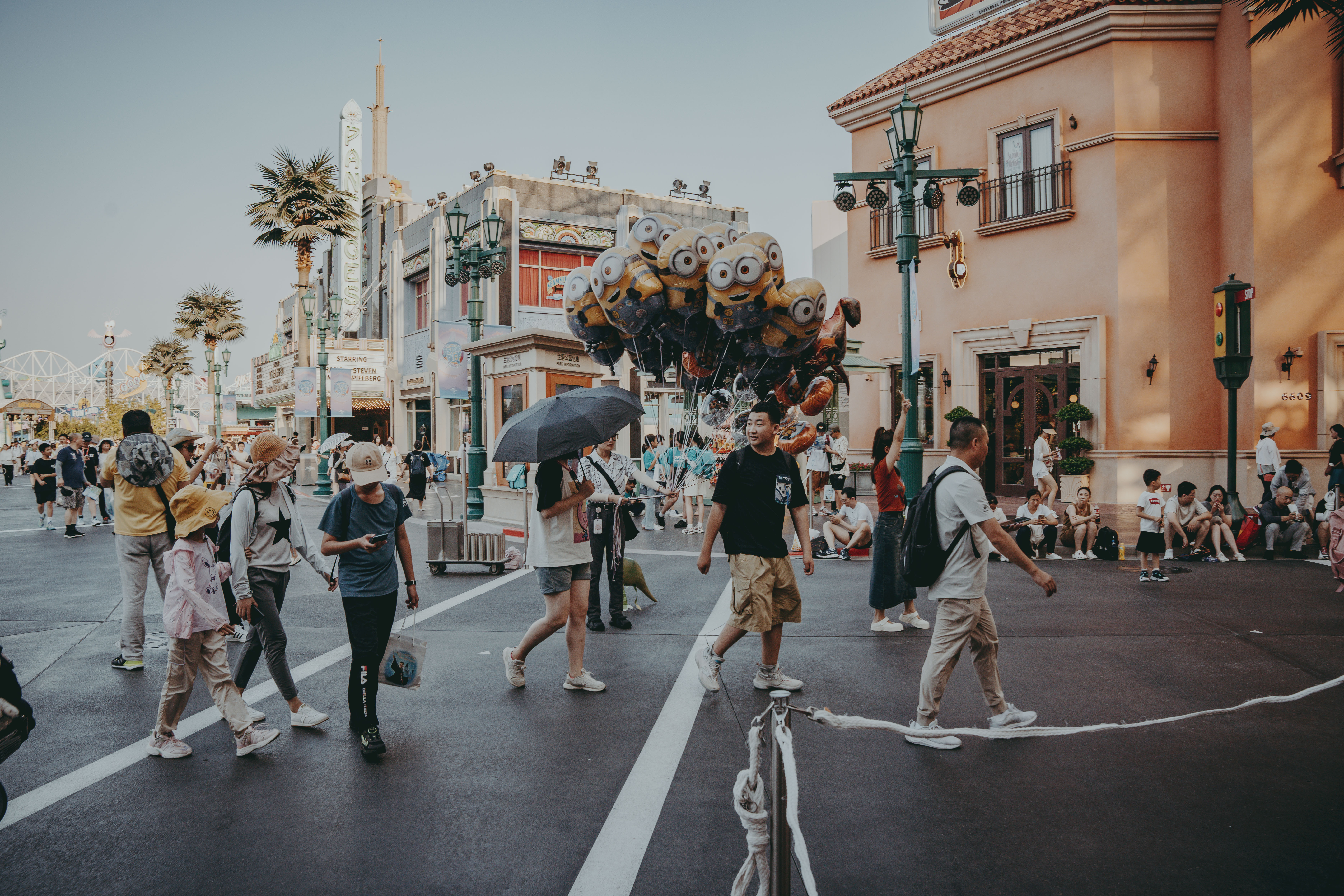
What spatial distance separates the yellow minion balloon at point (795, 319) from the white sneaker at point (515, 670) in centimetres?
355

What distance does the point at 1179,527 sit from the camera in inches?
447

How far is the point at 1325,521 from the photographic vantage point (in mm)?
11484

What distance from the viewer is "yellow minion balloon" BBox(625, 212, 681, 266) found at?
24.2 ft

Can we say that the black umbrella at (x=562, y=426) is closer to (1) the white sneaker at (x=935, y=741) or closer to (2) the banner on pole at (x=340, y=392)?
(1) the white sneaker at (x=935, y=741)

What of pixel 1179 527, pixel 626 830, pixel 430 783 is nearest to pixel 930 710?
pixel 626 830

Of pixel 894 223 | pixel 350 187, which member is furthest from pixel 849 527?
pixel 350 187

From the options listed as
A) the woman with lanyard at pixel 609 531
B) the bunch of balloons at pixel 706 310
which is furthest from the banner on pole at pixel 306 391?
the woman with lanyard at pixel 609 531

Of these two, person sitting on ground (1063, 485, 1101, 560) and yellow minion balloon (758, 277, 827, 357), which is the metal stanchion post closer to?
yellow minion balloon (758, 277, 827, 357)

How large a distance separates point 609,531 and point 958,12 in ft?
64.8

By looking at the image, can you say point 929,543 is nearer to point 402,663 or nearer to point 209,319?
point 402,663

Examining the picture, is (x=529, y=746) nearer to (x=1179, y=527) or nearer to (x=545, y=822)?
(x=545, y=822)

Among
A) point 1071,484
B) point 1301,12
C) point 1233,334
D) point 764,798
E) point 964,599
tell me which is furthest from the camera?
point 1071,484

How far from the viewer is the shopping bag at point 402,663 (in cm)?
483

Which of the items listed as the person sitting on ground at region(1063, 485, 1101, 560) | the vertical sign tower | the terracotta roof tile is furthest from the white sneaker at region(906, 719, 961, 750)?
the vertical sign tower
